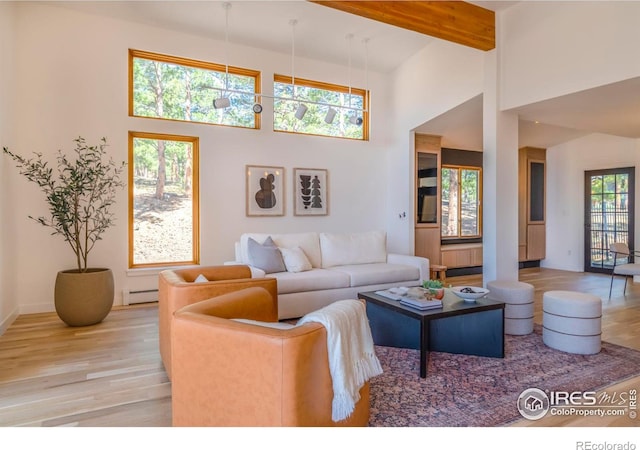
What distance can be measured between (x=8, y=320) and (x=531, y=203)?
840 cm

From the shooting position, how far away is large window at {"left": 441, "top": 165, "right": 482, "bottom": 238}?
6797 millimetres

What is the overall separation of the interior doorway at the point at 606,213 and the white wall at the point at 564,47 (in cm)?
372

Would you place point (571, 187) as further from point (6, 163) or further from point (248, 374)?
point (6, 163)

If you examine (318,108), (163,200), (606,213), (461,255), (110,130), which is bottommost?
(461,255)

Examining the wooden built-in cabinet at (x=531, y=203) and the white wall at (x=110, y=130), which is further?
the wooden built-in cabinet at (x=531, y=203)

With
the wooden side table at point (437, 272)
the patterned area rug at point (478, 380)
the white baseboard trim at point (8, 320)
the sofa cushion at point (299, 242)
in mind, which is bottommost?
the patterned area rug at point (478, 380)

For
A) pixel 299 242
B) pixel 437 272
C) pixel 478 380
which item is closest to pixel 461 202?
pixel 437 272

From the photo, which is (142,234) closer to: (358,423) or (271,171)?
(271,171)

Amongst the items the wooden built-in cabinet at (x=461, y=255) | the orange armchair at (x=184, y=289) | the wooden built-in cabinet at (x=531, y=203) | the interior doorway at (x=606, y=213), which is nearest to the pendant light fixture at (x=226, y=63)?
the orange armchair at (x=184, y=289)

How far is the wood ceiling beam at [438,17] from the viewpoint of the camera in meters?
3.57

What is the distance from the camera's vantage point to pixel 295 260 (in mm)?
4176

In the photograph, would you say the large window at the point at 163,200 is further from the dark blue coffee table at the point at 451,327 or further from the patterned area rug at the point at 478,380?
the patterned area rug at the point at 478,380

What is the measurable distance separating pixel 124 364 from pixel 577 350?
143 inches
